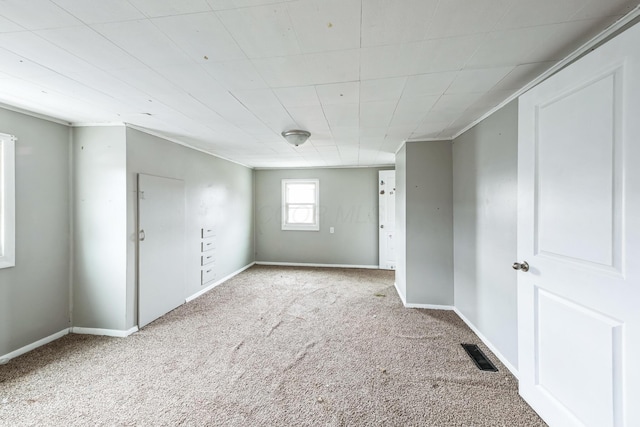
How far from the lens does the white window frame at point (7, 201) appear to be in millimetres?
2281

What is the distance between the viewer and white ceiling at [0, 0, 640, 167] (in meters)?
1.15

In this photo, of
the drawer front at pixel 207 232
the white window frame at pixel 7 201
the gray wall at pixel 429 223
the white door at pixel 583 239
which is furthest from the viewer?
the drawer front at pixel 207 232

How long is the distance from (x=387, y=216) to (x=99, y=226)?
15.7ft

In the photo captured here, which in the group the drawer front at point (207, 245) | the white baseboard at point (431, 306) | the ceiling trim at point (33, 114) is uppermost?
the ceiling trim at point (33, 114)

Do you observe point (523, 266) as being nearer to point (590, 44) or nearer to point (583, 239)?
point (583, 239)

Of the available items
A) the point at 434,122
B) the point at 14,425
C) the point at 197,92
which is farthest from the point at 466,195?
the point at 14,425

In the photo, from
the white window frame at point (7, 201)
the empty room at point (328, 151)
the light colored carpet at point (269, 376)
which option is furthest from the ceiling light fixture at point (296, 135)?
the white window frame at point (7, 201)

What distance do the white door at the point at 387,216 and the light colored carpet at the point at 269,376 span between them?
2235 mm

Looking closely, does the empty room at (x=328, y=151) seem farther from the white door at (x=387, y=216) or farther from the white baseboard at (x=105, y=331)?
the white door at (x=387, y=216)

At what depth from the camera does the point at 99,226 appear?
9.26 ft

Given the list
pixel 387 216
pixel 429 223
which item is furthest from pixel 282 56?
pixel 387 216

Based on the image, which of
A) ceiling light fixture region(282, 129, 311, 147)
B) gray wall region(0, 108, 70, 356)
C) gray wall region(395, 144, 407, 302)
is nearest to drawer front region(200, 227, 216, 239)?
gray wall region(0, 108, 70, 356)

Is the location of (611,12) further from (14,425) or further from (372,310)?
(14,425)

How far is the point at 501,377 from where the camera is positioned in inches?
81.5
